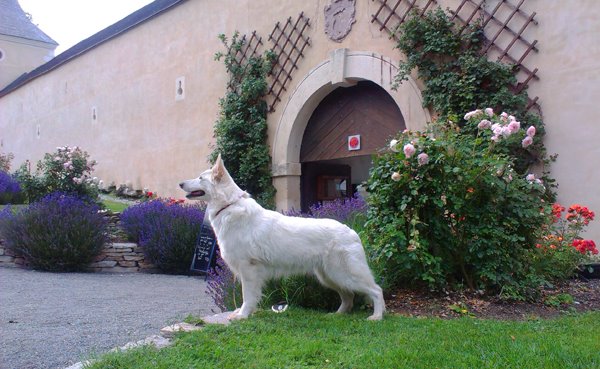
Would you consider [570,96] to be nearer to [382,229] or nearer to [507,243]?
[507,243]

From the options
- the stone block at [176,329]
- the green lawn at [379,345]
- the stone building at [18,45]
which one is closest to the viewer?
the green lawn at [379,345]

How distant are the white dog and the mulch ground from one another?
52 centimetres

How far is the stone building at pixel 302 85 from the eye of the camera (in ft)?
21.6

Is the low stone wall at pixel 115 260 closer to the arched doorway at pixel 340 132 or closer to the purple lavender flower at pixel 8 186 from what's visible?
the arched doorway at pixel 340 132

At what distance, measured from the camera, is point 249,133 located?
10852 millimetres

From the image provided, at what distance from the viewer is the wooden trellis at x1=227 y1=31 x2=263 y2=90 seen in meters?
11.2

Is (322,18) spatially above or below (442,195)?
above

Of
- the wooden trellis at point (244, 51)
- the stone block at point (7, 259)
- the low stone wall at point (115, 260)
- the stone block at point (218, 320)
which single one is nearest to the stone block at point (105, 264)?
the low stone wall at point (115, 260)

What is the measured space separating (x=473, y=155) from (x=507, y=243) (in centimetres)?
82

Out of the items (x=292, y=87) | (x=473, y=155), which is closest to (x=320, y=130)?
(x=292, y=87)

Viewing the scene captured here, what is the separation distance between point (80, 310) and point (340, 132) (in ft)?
19.6

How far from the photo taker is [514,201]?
4539 mm

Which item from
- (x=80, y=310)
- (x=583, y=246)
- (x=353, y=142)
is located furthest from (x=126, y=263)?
(x=583, y=246)

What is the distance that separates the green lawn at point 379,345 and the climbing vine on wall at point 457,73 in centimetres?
357
